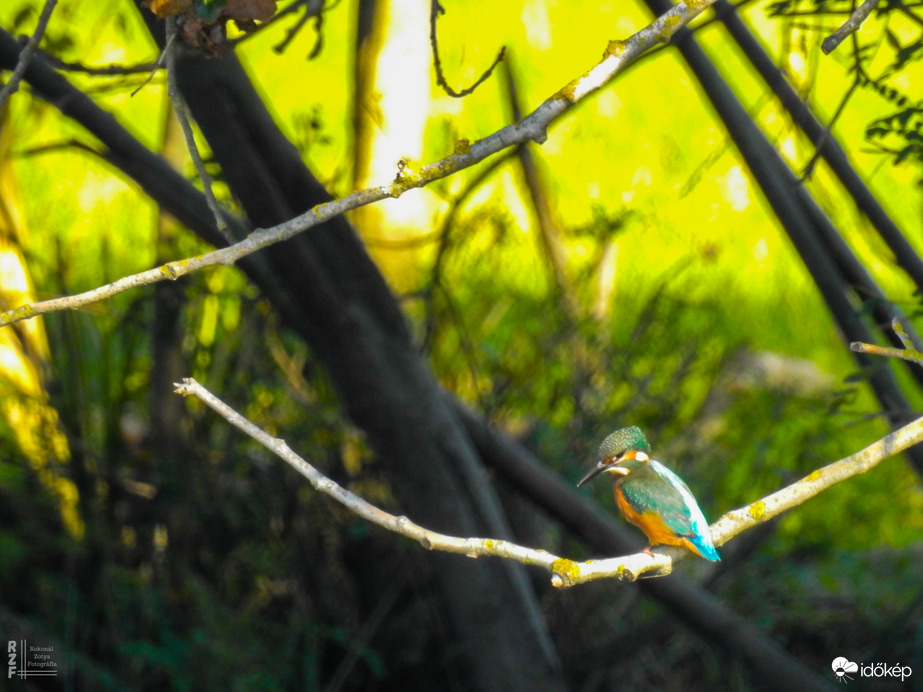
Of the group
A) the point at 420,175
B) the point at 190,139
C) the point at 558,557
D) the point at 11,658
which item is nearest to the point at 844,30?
the point at 420,175

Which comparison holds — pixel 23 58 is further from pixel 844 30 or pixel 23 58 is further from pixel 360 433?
pixel 360 433

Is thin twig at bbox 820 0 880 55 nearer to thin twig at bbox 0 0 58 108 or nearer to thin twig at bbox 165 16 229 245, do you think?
thin twig at bbox 165 16 229 245

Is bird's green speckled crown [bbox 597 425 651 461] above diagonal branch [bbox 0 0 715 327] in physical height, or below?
below

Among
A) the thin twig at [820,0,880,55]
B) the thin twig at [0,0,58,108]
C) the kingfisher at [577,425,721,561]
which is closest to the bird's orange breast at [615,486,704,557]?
the kingfisher at [577,425,721,561]

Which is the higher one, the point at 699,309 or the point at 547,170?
the point at 547,170

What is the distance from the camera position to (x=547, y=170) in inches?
177

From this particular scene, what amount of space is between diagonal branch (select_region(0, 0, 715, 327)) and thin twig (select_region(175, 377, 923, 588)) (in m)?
0.17

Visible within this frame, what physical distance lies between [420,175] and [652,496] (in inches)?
26.3

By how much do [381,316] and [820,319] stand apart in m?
2.82

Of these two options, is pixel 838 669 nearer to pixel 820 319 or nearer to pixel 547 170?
pixel 820 319

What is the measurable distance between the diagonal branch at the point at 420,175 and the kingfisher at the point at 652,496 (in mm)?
475

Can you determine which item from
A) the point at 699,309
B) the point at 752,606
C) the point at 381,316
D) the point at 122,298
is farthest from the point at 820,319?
the point at 122,298

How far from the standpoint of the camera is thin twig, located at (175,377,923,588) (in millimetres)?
1104

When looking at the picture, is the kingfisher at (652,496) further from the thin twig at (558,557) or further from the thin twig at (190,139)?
the thin twig at (190,139)
